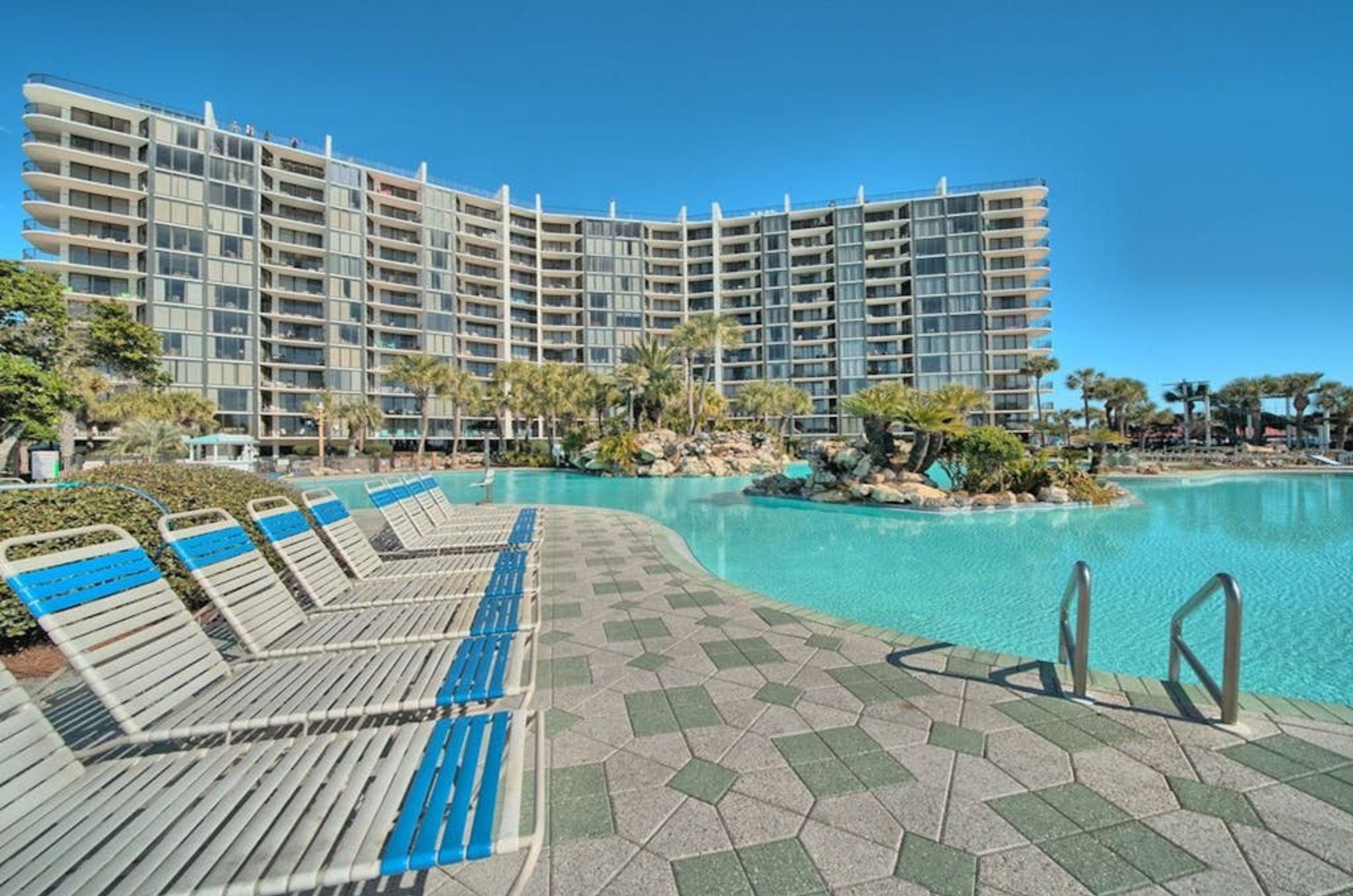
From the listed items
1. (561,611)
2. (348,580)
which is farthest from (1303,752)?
(348,580)

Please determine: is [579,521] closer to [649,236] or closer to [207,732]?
[207,732]

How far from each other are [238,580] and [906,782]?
350 centimetres

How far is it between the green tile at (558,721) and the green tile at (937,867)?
162 cm

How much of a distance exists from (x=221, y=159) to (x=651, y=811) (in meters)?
58.3

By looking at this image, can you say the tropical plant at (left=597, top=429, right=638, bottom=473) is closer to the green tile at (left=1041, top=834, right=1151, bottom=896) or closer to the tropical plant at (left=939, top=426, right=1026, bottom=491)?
the tropical plant at (left=939, top=426, right=1026, bottom=491)

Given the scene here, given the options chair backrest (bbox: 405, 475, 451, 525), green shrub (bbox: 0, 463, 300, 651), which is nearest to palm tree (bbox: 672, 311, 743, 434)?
chair backrest (bbox: 405, 475, 451, 525)

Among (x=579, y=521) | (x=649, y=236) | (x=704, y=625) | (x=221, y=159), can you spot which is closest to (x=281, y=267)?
(x=221, y=159)

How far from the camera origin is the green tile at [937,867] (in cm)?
179

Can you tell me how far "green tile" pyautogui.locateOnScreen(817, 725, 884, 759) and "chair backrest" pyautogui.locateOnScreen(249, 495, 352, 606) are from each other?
3.24 meters

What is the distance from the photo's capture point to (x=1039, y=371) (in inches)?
1940

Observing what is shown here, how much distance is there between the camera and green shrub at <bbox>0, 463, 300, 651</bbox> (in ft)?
12.0

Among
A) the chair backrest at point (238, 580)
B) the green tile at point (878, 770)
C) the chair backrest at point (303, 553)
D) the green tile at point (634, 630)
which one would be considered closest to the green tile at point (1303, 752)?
the green tile at point (878, 770)

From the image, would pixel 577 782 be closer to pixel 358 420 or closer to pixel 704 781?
pixel 704 781

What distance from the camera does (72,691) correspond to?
10.2 feet
